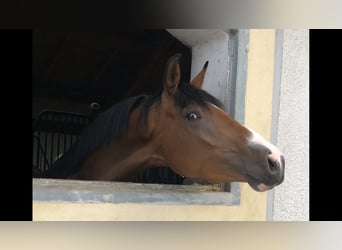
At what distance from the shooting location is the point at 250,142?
1.26 meters

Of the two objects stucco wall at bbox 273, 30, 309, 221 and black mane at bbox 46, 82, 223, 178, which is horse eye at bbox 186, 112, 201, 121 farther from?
stucco wall at bbox 273, 30, 309, 221

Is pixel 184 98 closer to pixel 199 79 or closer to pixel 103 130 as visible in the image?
pixel 199 79

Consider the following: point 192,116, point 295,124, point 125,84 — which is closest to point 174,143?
point 192,116

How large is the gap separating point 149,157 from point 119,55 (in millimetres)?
326

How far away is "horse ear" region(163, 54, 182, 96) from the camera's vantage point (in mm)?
1270

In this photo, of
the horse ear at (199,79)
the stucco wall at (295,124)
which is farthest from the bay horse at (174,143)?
the stucco wall at (295,124)

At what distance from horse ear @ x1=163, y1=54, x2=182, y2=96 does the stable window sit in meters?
0.03

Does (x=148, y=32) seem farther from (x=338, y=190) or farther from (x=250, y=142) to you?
(x=338, y=190)

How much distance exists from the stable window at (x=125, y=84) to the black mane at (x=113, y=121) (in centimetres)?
3

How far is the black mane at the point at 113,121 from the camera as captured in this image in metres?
1.29

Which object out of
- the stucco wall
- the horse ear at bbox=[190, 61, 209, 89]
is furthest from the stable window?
the stucco wall

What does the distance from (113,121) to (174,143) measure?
6.1 inches

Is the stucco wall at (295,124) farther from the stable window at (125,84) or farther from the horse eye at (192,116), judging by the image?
the horse eye at (192,116)

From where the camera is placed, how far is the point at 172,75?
1.27m
